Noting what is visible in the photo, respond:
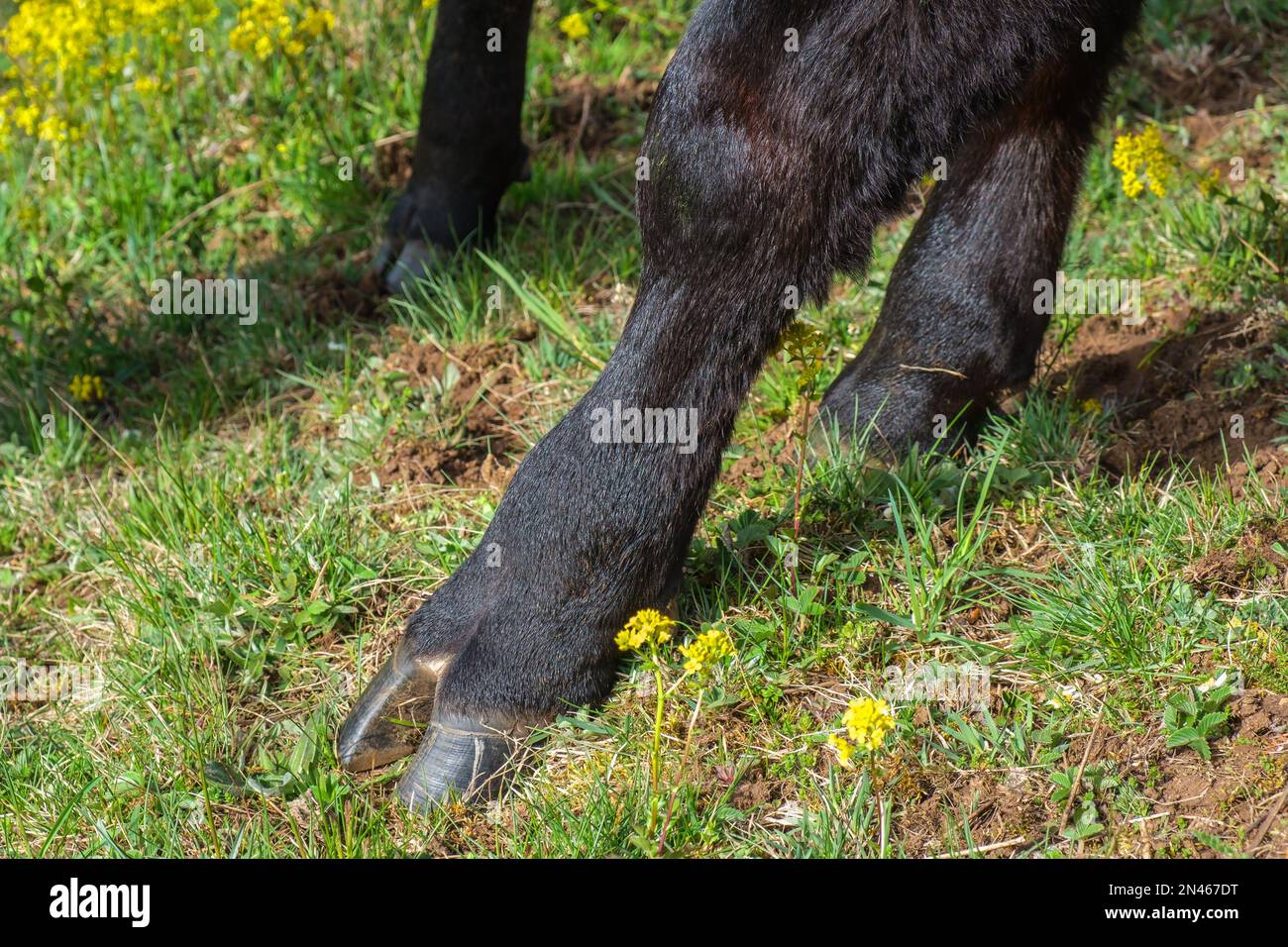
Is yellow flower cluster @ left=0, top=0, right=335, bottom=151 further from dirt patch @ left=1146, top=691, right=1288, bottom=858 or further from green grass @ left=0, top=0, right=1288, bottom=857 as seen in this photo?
dirt patch @ left=1146, top=691, right=1288, bottom=858

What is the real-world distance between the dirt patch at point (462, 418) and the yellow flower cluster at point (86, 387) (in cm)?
92

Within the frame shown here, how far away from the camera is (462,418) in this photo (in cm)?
347

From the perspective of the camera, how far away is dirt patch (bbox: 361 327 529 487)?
11.0 ft

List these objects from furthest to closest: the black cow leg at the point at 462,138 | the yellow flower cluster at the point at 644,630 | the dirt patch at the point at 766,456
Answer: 1. the black cow leg at the point at 462,138
2. the dirt patch at the point at 766,456
3. the yellow flower cluster at the point at 644,630

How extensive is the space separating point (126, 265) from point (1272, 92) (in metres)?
3.86

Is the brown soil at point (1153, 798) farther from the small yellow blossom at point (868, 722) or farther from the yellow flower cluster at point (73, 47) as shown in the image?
the yellow flower cluster at point (73, 47)

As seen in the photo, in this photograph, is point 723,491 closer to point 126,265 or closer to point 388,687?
point 388,687

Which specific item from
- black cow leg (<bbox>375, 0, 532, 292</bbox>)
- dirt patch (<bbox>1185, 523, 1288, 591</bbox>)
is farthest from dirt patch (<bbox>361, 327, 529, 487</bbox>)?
dirt patch (<bbox>1185, 523, 1288, 591</bbox>)

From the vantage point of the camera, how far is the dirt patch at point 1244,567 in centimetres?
256

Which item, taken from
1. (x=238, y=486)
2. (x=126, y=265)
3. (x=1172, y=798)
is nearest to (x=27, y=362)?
(x=126, y=265)

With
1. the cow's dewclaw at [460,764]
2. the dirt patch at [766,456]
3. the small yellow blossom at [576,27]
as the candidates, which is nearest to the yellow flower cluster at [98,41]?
the small yellow blossom at [576,27]

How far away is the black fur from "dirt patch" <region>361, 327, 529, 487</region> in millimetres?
799

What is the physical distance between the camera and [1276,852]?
6.75ft

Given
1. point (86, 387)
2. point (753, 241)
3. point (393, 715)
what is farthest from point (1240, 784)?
point (86, 387)
